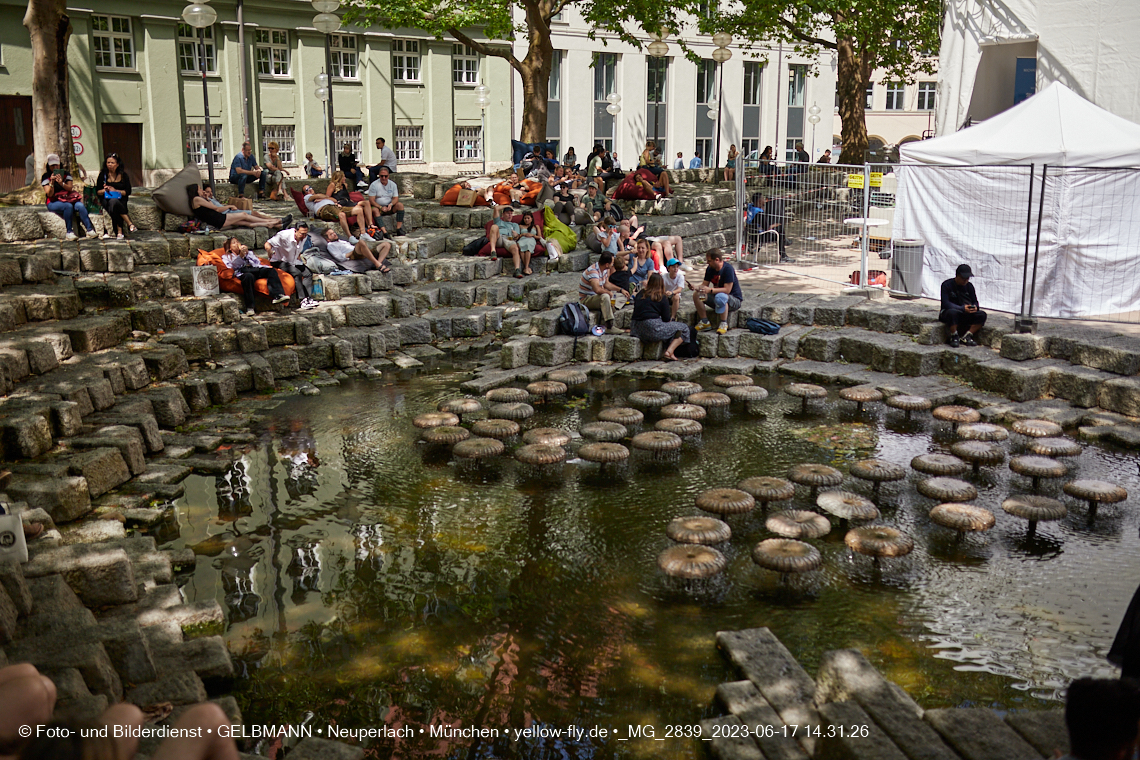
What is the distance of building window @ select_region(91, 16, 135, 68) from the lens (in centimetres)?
2634

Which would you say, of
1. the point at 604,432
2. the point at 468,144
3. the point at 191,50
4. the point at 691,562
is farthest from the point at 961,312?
the point at 468,144

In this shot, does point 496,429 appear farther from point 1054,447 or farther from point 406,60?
point 406,60

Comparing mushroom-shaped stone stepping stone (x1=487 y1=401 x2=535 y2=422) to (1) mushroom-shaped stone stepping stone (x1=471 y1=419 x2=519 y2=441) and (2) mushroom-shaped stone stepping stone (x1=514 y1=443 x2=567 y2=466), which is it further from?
(2) mushroom-shaped stone stepping stone (x1=514 y1=443 x2=567 y2=466)

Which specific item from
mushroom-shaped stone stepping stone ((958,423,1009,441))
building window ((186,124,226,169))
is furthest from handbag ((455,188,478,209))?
building window ((186,124,226,169))

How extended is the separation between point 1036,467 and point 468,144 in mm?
29805

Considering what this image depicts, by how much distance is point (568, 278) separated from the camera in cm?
1549

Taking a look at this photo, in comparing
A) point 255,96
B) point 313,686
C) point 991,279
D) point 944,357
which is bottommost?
point 313,686

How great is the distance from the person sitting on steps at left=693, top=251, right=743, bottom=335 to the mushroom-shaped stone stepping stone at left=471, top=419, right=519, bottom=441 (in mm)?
4441

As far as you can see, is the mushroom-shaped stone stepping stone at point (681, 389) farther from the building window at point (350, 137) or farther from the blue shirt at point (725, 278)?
the building window at point (350, 137)

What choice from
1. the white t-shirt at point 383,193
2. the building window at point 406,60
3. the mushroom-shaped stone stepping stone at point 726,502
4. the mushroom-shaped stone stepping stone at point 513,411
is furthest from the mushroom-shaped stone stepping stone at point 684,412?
the building window at point 406,60

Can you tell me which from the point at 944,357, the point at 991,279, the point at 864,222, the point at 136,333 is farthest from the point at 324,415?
the point at 991,279

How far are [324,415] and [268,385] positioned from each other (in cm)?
143

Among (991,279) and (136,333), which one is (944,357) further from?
(136,333)

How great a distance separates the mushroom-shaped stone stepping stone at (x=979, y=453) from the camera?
8.14 meters
